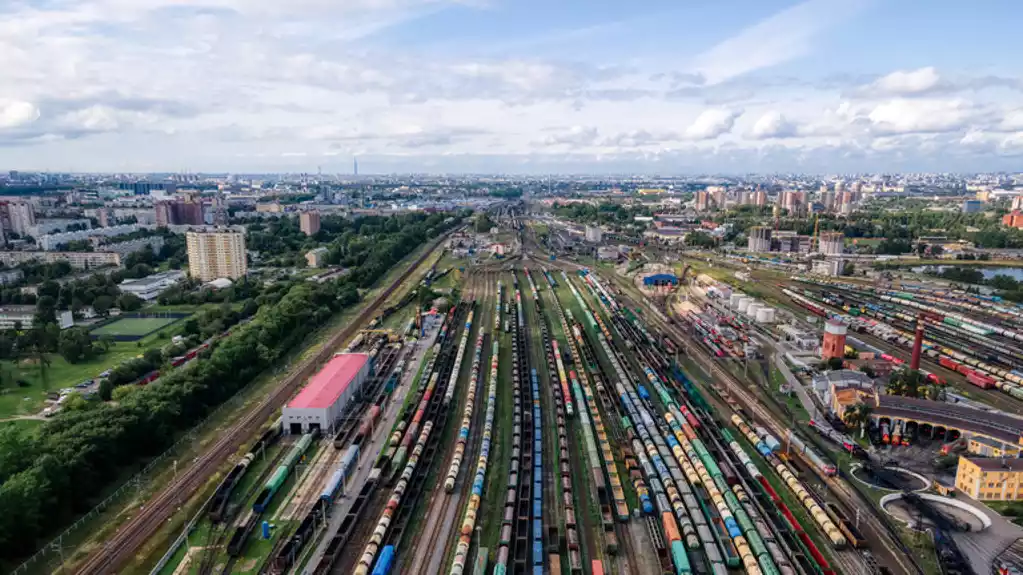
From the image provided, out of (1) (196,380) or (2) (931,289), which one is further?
(2) (931,289)

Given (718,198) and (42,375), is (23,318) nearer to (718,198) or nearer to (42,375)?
(42,375)

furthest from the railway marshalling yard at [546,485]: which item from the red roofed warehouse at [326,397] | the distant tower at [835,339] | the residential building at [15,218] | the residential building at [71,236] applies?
the residential building at [15,218]

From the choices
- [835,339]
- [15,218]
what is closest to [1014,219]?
[835,339]

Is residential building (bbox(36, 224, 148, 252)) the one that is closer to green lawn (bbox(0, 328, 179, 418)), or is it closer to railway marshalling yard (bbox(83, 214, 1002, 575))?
green lawn (bbox(0, 328, 179, 418))

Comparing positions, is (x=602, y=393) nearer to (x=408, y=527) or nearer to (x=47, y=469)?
(x=408, y=527)

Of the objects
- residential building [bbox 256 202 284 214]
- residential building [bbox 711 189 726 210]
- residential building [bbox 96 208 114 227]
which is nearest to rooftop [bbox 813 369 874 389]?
residential building [bbox 96 208 114 227]

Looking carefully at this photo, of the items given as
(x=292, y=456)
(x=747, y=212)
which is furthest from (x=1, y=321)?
(x=747, y=212)
